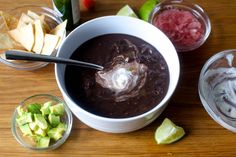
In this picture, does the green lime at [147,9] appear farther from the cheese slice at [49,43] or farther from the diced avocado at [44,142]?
the diced avocado at [44,142]

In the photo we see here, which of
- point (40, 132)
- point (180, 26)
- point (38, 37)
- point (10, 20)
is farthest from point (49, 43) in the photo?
point (180, 26)

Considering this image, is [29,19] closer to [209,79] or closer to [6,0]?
[6,0]

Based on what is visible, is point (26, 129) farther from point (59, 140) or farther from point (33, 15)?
point (33, 15)

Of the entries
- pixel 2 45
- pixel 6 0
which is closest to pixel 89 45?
pixel 2 45

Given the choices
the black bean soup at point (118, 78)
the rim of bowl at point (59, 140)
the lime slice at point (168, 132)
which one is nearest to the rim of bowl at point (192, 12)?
the black bean soup at point (118, 78)

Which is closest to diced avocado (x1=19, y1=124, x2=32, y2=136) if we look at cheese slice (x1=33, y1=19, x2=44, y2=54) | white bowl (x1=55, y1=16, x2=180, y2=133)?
white bowl (x1=55, y1=16, x2=180, y2=133)

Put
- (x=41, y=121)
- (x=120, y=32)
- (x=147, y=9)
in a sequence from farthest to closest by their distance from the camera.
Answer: (x=147, y=9) < (x=120, y=32) < (x=41, y=121)
